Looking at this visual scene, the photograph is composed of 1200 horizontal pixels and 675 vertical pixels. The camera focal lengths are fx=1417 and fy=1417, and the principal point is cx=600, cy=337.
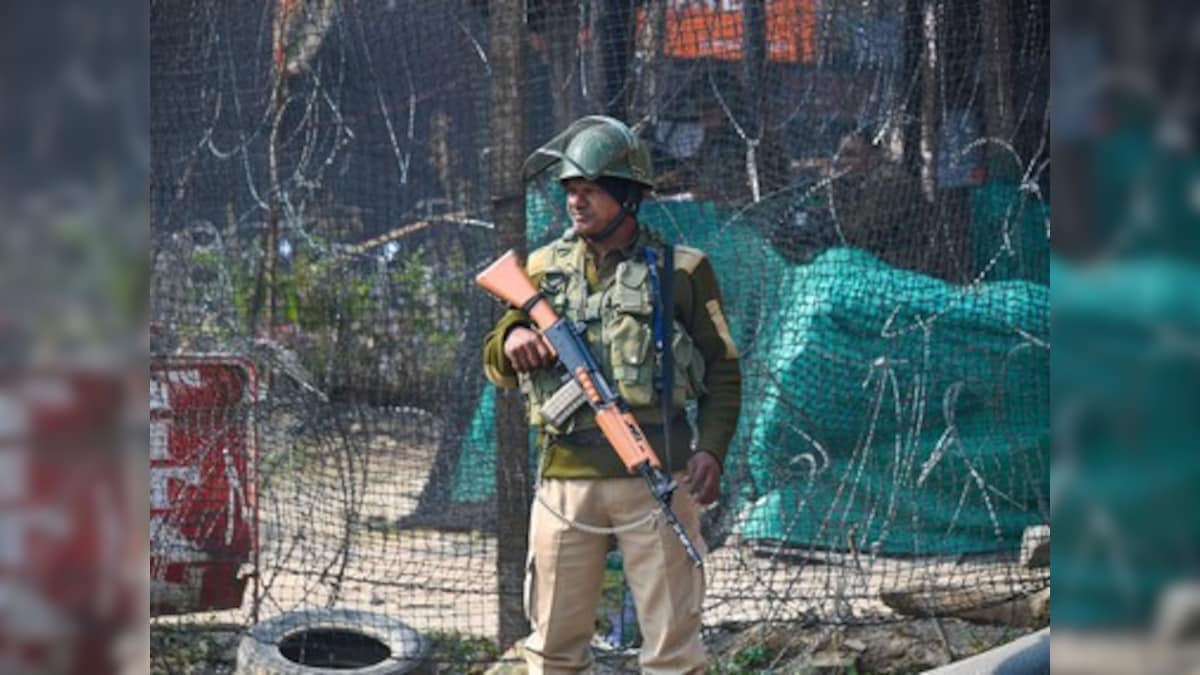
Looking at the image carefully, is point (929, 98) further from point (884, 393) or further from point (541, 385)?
point (541, 385)

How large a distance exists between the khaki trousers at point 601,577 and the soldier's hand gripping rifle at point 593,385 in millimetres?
72

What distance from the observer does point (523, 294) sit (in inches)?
146

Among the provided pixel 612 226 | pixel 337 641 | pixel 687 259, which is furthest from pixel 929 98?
pixel 337 641

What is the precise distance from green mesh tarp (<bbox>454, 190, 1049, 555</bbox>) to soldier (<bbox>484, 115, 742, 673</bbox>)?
1.97 m

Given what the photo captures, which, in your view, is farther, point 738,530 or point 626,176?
point 738,530

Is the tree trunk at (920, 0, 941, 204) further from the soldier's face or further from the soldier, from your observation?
the soldier's face

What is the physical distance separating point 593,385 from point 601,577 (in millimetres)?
538

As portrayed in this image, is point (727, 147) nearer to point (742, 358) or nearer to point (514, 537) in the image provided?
point (742, 358)

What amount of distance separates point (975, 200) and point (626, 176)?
2645mm

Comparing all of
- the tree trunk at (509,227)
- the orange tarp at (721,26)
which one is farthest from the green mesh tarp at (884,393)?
the orange tarp at (721,26)

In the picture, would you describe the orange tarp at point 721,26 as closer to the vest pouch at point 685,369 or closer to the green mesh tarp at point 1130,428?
the vest pouch at point 685,369

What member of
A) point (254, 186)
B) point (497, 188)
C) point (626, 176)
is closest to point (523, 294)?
point (626, 176)

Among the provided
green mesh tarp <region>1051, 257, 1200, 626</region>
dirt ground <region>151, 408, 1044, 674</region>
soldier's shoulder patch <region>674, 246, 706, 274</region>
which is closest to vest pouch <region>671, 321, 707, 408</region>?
soldier's shoulder patch <region>674, 246, 706, 274</region>

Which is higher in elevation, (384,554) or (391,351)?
(391,351)
